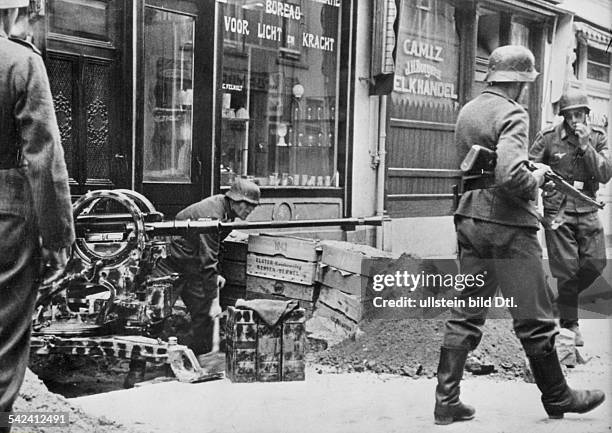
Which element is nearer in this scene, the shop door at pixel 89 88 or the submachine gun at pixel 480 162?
the submachine gun at pixel 480 162

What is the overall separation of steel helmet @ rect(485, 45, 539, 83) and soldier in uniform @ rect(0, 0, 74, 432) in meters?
2.28

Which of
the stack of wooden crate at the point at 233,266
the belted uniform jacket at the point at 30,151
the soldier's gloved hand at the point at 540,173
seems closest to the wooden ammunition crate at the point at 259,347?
the stack of wooden crate at the point at 233,266

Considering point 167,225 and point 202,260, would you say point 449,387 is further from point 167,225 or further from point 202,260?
point 202,260

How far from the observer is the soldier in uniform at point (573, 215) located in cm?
660

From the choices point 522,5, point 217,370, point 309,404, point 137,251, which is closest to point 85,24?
point 137,251

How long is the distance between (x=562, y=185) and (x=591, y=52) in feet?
15.2

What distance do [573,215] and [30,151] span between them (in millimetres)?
4600

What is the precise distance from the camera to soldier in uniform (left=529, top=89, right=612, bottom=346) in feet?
21.6

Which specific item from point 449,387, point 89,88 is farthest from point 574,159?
point 89,88

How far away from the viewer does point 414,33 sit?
9008 mm

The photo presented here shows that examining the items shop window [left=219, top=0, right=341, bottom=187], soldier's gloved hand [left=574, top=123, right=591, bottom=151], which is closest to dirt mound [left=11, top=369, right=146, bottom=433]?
shop window [left=219, top=0, right=341, bottom=187]

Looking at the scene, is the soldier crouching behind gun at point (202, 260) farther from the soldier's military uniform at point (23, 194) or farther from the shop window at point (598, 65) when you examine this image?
the shop window at point (598, 65)

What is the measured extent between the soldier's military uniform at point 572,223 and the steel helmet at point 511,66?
7.20 feet

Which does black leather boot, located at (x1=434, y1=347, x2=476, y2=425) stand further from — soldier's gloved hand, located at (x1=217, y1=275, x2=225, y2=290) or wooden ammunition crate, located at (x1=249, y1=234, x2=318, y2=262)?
soldier's gloved hand, located at (x1=217, y1=275, x2=225, y2=290)
